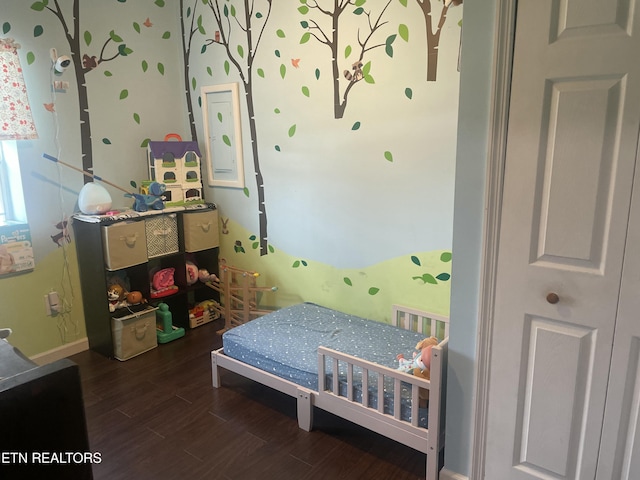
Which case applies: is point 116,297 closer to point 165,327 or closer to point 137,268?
point 137,268

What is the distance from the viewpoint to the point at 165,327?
335cm

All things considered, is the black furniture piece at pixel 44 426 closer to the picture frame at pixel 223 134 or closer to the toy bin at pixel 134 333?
the toy bin at pixel 134 333

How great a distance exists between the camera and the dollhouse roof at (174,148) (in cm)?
333

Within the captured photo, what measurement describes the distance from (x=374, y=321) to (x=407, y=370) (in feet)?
2.60

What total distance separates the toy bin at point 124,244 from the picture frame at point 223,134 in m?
0.76

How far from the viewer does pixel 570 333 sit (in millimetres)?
1534

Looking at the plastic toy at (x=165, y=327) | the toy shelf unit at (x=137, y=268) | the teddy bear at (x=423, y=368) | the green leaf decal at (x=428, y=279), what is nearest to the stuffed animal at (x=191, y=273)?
the toy shelf unit at (x=137, y=268)

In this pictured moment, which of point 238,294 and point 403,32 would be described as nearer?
point 403,32

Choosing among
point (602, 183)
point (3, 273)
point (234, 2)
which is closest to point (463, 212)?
point (602, 183)

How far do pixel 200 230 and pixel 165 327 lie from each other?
29.6 inches

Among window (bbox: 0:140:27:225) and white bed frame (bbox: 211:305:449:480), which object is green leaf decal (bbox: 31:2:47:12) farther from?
white bed frame (bbox: 211:305:449:480)

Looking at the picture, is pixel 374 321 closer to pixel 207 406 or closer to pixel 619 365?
pixel 207 406

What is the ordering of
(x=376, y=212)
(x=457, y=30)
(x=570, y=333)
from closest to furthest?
1. (x=570, y=333)
2. (x=457, y=30)
3. (x=376, y=212)

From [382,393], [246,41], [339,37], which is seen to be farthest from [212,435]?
[246,41]
